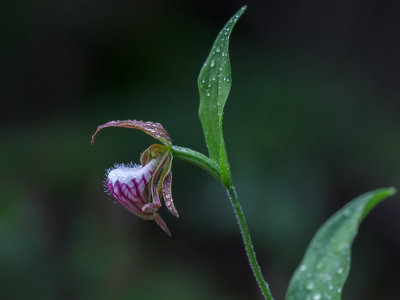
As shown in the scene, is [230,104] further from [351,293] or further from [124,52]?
[351,293]

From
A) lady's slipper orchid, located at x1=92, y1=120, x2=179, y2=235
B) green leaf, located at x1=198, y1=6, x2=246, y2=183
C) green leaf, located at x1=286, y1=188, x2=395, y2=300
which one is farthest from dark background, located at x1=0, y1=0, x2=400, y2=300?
green leaf, located at x1=286, y1=188, x2=395, y2=300

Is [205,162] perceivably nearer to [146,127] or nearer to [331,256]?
[146,127]

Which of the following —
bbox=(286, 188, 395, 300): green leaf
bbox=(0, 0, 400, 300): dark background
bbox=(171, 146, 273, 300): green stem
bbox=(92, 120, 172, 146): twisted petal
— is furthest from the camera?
bbox=(0, 0, 400, 300): dark background

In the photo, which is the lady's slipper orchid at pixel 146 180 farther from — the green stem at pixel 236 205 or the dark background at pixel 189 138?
the dark background at pixel 189 138

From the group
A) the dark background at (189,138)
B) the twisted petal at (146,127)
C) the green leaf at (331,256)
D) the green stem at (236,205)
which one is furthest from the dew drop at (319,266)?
the dark background at (189,138)

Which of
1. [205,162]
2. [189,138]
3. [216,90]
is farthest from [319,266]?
[189,138]

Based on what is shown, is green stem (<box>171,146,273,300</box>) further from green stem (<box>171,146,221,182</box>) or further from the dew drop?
the dew drop

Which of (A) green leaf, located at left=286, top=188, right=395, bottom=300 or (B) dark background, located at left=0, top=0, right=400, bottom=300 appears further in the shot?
(B) dark background, located at left=0, top=0, right=400, bottom=300
